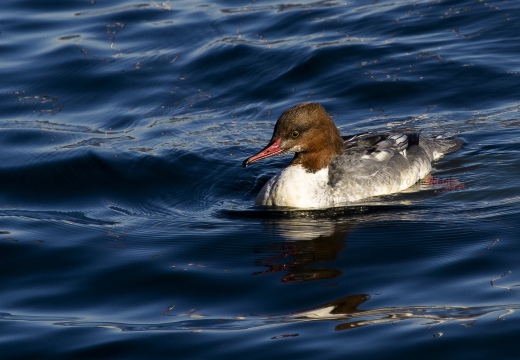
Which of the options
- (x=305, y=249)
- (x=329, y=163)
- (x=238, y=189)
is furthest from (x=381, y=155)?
(x=305, y=249)

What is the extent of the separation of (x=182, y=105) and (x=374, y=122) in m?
2.56

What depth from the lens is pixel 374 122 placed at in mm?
12453

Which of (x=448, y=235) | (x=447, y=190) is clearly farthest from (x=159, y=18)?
(x=448, y=235)

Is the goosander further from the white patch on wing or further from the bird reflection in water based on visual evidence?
the bird reflection in water

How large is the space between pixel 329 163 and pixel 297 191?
2.16 feet

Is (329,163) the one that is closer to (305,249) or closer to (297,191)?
(297,191)

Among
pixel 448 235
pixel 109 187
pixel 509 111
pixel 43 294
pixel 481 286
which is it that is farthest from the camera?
pixel 509 111

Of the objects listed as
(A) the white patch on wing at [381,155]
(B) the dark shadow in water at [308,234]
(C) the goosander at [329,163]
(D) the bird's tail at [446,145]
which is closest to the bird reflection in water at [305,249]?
(B) the dark shadow in water at [308,234]

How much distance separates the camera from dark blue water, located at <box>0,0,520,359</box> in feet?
23.6

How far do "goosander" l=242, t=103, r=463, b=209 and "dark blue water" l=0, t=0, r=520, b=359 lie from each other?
31cm

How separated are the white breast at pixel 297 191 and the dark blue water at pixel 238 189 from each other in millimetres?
197

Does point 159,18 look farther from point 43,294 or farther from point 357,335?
point 357,335

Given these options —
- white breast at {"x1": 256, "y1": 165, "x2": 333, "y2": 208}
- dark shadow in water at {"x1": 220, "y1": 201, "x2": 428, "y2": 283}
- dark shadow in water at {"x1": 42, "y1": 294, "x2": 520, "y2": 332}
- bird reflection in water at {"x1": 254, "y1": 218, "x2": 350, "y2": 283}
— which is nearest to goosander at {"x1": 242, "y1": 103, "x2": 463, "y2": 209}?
white breast at {"x1": 256, "y1": 165, "x2": 333, "y2": 208}

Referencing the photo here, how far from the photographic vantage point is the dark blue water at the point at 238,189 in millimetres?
7203
